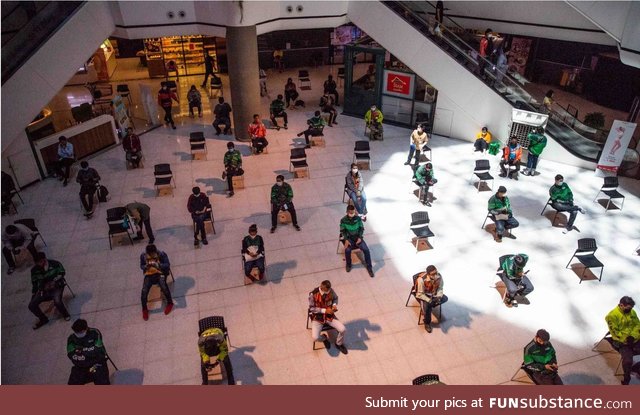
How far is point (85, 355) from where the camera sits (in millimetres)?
7516

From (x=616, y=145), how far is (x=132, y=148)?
15.2 m

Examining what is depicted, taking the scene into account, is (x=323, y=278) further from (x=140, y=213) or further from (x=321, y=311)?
(x=140, y=213)

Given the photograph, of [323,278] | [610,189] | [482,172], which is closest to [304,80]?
[482,172]

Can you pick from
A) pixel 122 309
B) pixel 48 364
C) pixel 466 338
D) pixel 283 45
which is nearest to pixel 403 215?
pixel 466 338

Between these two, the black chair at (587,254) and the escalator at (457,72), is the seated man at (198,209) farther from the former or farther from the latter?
the escalator at (457,72)

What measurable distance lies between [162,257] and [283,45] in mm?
19196

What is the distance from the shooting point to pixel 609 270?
1074cm

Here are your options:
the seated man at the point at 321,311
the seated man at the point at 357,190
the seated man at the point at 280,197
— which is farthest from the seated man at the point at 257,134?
the seated man at the point at 321,311

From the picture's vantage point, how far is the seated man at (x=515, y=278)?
30.8 feet

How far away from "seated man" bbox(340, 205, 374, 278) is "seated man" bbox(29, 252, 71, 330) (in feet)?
19.4

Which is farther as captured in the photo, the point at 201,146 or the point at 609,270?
the point at 201,146

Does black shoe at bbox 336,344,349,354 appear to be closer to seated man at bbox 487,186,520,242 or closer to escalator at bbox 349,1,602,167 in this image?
seated man at bbox 487,186,520,242

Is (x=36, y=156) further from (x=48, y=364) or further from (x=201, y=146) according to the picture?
(x=48, y=364)

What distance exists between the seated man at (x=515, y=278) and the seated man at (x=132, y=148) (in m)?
11.4
